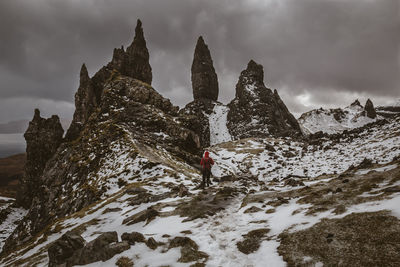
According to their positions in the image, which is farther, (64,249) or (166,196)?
(166,196)

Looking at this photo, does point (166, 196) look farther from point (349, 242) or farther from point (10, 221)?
point (10, 221)

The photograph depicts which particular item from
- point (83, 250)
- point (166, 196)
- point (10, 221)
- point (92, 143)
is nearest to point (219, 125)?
point (10, 221)

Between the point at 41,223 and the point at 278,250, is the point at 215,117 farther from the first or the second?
the point at 278,250

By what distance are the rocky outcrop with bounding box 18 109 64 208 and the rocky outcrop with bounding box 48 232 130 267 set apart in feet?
179

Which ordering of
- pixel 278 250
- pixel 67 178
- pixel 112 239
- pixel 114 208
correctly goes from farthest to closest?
pixel 67 178, pixel 114 208, pixel 112 239, pixel 278 250

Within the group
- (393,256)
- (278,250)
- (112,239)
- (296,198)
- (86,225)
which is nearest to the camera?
(393,256)

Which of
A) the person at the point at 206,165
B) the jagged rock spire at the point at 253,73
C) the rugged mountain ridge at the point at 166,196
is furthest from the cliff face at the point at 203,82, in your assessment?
the person at the point at 206,165

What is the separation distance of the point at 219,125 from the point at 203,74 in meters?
43.2

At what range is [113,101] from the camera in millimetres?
48500

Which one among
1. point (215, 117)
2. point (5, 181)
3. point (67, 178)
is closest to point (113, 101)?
point (67, 178)

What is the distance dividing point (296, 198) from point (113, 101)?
4404 centimetres

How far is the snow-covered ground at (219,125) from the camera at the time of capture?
132 meters

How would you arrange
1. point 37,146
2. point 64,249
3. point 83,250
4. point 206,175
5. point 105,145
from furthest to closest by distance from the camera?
point 37,146 < point 105,145 < point 206,175 < point 64,249 < point 83,250

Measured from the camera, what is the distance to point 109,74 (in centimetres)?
6266
